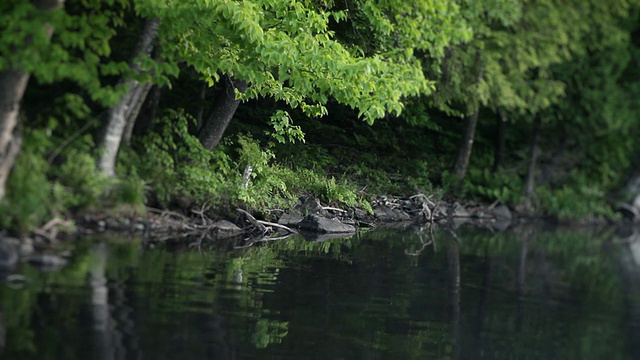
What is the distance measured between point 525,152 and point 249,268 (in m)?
16.9

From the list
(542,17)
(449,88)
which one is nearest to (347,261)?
(449,88)

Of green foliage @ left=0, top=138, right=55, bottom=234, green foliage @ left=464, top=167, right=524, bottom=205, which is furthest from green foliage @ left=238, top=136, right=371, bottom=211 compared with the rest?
green foliage @ left=464, top=167, right=524, bottom=205

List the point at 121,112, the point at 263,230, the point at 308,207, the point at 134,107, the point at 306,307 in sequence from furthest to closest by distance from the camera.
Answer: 1. the point at 308,207
2. the point at 263,230
3. the point at 134,107
4. the point at 121,112
5. the point at 306,307

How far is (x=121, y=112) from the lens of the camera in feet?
32.8

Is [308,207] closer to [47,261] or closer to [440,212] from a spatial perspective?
[440,212]

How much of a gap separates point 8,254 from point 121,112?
309 cm

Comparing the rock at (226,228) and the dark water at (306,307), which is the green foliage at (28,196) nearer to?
the dark water at (306,307)

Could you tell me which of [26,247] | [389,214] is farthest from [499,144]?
[26,247]

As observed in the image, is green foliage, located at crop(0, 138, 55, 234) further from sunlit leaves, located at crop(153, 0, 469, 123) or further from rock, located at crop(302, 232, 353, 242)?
rock, located at crop(302, 232, 353, 242)

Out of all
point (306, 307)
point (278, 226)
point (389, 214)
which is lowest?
point (306, 307)

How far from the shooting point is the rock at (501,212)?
21.7m

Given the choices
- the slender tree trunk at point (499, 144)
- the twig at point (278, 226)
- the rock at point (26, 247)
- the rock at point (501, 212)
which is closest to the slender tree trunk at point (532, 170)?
the slender tree trunk at point (499, 144)

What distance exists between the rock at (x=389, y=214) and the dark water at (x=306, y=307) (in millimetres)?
4212

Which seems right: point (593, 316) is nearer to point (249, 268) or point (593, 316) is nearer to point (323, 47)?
point (249, 268)
